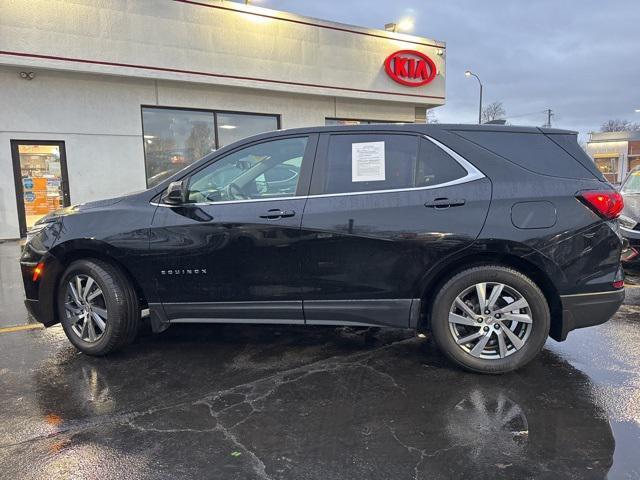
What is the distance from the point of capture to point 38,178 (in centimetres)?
1113

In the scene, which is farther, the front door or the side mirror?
the side mirror

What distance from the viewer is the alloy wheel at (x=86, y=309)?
4.07m

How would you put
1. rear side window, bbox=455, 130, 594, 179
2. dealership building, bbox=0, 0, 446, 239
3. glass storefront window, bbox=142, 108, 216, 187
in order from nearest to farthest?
rear side window, bbox=455, 130, 594, 179 < dealership building, bbox=0, 0, 446, 239 < glass storefront window, bbox=142, 108, 216, 187

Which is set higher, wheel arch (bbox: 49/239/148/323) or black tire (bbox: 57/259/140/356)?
wheel arch (bbox: 49/239/148/323)

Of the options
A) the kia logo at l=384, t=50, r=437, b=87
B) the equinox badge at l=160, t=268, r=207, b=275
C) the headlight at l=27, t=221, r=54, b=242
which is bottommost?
the equinox badge at l=160, t=268, r=207, b=275

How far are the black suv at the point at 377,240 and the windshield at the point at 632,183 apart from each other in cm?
562

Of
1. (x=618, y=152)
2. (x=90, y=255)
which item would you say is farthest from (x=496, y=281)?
(x=618, y=152)

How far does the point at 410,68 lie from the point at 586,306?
1302 cm

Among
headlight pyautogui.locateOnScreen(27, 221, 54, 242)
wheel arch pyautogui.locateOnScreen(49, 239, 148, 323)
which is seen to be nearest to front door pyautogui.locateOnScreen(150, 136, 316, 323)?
wheel arch pyautogui.locateOnScreen(49, 239, 148, 323)

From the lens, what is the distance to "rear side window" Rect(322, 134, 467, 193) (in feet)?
11.9

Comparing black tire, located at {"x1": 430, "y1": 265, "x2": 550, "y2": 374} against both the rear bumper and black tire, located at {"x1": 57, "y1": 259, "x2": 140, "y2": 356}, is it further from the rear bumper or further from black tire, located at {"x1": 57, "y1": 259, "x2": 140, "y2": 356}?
black tire, located at {"x1": 57, "y1": 259, "x2": 140, "y2": 356}

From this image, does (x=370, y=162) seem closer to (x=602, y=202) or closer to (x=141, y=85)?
(x=602, y=202)

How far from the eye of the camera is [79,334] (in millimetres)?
4160

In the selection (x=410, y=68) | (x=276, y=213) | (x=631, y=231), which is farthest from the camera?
(x=410, y=68)
